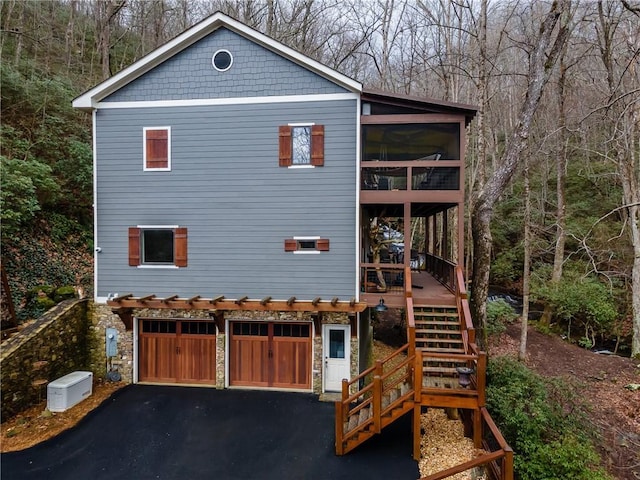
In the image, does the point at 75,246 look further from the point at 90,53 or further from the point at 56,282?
the point at 90,53

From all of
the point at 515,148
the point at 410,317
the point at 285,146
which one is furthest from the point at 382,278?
the point at 515,148

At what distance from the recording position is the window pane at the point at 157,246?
8.94 m

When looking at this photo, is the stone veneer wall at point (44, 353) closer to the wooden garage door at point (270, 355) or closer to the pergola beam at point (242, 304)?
the pergola beam at point (242, 304)

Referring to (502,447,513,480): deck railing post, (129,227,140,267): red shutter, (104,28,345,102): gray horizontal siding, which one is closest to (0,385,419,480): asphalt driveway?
(502,447,513,480): deck railing post

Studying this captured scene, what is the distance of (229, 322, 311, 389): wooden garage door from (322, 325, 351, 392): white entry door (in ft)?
1.50

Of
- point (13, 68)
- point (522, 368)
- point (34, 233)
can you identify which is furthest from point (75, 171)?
point (522, 368)

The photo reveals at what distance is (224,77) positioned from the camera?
8750 millimetres

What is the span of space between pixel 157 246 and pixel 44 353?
3368mm

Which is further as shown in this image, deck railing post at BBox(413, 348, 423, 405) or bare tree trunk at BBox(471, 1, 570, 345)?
bare tree trunk at BBox(471, 1, 570, 345)

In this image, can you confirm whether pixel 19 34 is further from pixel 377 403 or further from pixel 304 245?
pixel 377 403

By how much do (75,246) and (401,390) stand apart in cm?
1227

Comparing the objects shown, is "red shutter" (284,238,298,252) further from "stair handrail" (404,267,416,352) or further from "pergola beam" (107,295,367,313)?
"stair handrail" (404,267,416,352)

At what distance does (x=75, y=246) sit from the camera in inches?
500

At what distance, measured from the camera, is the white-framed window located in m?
8.47
